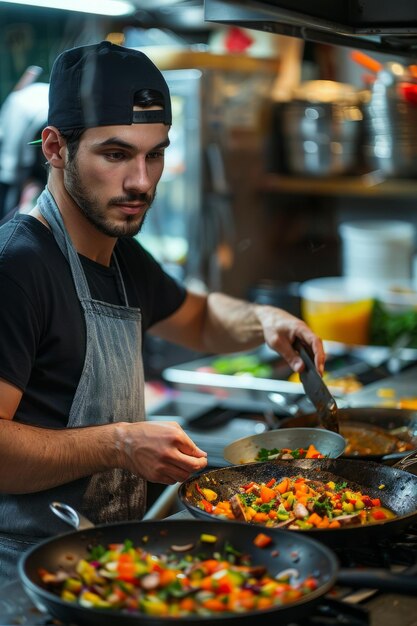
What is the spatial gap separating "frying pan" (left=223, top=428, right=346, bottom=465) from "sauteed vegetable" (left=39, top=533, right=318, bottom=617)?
29.8 inches

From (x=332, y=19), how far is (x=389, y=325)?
2600 mm

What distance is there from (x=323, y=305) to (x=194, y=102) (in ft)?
5.49

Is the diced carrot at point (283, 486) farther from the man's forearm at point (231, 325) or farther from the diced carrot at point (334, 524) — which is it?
the man's forearm at point (231, 325)

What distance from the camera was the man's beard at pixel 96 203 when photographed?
2488mm

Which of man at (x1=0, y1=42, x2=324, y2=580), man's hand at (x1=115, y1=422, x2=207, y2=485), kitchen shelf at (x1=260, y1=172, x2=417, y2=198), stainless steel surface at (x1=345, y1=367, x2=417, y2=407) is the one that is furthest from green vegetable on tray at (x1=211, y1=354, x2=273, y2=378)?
man's hand at (x1=115, y1=422, x2=207, y2=485)

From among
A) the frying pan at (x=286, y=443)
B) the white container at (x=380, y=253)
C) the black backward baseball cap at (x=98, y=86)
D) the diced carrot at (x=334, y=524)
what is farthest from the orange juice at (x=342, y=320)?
the diced carrot at (x=334, y=524)

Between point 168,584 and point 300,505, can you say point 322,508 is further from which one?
point 168,584

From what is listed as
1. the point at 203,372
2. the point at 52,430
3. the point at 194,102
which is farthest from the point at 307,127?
the point at 52,430

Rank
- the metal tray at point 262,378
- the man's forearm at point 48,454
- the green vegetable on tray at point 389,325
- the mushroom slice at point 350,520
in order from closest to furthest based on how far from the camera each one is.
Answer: the mushroom slice at point 350,520
the man's forearm at point 48,454
the metal tray at point 262,378
the green vegetable on tray at point 389,325

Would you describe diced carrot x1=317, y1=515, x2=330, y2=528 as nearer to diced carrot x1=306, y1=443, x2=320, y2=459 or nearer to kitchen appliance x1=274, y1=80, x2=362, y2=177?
diced carrot x1=306, y1=443, x2=320, y2=459

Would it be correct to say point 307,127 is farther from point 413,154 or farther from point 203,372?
point 203,372

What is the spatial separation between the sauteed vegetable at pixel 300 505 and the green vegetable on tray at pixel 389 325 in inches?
104

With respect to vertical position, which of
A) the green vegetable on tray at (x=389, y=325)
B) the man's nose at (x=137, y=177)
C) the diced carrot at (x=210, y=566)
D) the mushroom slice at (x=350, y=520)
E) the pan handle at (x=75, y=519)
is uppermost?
the man's nose at (x=137, y=177)

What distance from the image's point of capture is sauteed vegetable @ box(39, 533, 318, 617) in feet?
5.24
